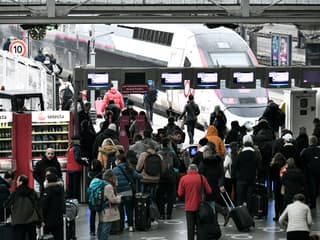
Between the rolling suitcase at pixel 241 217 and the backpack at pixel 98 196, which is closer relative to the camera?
the backpack at pixel 98 196

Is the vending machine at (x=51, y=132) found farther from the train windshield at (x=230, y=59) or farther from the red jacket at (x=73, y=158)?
the train windshield at (x=230, y=59)

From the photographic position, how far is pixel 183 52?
4344 centimetres

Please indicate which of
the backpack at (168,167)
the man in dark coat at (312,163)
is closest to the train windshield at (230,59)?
the man in dark coat at (312,163)

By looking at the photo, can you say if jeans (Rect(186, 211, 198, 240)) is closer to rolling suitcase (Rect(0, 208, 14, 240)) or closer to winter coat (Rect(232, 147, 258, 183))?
winter coat (Rect(232, 147, 258, 183))

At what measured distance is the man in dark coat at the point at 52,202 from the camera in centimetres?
1842

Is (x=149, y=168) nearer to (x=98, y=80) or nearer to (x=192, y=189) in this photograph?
(x=192, y=189)

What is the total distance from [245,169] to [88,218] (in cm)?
334

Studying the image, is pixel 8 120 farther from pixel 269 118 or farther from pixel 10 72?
pixel 10 72

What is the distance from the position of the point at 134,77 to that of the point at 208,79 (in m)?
2.31

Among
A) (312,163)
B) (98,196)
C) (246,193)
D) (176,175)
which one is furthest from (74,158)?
(312,163)

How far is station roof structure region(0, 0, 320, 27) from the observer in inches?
885

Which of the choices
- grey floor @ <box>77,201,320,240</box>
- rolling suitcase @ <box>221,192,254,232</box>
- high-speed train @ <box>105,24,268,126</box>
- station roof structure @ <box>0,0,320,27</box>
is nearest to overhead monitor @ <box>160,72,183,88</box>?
high-speed train @ <box>105,24,268,126</box>

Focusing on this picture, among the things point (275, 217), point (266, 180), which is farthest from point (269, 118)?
point (275, 217)

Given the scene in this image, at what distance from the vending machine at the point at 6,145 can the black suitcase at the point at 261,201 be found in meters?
5.42
